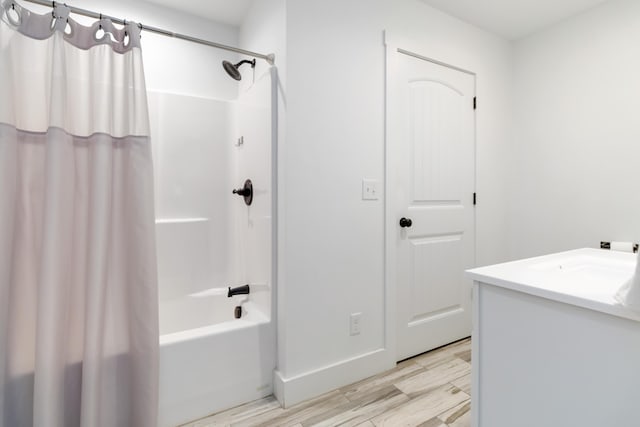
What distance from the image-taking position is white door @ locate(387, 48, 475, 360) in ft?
6.10

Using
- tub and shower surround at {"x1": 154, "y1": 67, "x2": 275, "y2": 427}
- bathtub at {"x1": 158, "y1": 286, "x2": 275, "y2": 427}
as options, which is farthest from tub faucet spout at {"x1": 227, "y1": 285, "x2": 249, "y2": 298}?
bathtub at {"x1": 158, "y1": 286, "x2": 275, "y2": 427}

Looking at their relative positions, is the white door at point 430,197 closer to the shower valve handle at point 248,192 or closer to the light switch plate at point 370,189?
the light switch plate at point 370,189

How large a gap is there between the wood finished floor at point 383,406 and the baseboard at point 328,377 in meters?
0.03

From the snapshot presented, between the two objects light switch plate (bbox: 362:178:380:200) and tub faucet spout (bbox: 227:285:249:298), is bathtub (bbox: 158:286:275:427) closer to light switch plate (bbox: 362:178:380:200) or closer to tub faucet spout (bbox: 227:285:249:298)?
tub faucet spout (bbox: 227:285:249:298)

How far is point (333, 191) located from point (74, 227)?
1.14 metres

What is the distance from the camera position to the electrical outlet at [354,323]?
1693mm

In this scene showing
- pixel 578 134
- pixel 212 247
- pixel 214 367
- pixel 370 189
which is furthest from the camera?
pixel 212 247

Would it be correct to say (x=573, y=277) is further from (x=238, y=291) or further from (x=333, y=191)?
(x=238, y=291)

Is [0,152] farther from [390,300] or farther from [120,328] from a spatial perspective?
[390,300]

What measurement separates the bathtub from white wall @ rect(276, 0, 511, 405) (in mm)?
104

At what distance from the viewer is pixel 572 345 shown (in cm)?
76

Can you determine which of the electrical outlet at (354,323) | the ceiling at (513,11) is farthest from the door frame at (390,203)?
the ceiling at (513,11)

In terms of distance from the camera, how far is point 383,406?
1492 mm

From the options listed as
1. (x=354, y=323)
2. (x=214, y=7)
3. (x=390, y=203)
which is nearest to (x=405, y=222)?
(x=390, y=203)
